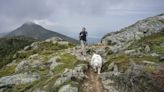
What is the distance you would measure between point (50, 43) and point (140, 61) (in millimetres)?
57005

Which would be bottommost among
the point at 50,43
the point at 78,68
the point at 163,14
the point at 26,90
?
the point at 26,90

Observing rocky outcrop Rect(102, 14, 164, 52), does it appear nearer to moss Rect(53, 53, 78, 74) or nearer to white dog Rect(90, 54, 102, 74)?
moss Rect(53, 53, 78, 74)

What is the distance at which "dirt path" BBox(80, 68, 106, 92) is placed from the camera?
38.2m

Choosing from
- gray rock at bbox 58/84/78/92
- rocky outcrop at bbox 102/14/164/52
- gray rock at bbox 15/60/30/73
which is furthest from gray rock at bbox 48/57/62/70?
rocky outcrop at bbox 102/14/164/52

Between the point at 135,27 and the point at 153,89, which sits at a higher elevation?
the point at 135,27

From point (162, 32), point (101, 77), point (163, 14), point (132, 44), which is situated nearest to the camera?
point (101, 77)

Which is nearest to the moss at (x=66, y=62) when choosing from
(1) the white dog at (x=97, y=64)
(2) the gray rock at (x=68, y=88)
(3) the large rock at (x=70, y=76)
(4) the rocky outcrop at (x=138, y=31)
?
(1) the white dog at (x=97, y=64)

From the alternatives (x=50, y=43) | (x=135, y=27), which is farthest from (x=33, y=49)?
(x=135, y=27)

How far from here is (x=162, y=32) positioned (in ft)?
239

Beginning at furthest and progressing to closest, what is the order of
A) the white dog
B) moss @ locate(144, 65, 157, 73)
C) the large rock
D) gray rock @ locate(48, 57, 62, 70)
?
gray rock @ locate(48, 57, 62, 70) < the white dog < the large rock < moss @ locate(144, 65, 157, 73)

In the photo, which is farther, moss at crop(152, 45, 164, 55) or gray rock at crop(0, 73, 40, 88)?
moss at crop(152, 45, 164, 55)

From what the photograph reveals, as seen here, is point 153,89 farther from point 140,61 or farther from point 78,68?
point 78,68

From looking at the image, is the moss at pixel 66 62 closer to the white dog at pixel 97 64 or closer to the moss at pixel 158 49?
the white dog at pixel 97 64

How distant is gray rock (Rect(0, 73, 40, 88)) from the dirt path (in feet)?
29.4
